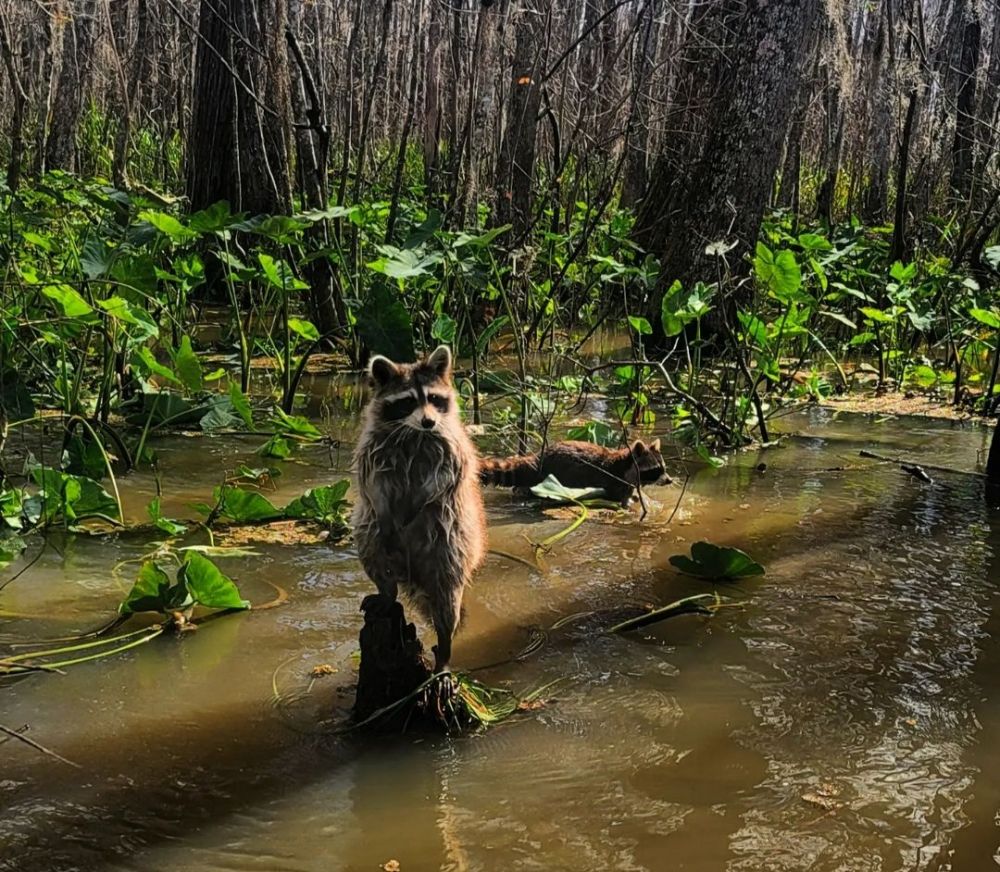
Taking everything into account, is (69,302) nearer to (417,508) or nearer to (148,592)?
(148,592)

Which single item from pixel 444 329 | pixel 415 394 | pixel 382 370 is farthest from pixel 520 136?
pixel 415 394

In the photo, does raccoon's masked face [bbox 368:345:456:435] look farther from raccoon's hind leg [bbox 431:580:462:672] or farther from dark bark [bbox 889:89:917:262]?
dark bark [bbox 889:89:917:262]

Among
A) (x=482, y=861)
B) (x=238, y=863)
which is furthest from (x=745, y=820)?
(x=238, y=863)

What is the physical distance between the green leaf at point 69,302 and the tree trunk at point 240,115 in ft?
9.72

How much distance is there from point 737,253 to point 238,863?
23.0 feet

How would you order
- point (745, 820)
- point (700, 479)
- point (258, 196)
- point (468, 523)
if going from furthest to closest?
1. point (258, 196)
2. point (700, 479)
3. point (468, 523)
4. point (745, 820)

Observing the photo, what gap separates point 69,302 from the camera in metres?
4.94

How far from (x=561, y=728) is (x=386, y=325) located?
296cm

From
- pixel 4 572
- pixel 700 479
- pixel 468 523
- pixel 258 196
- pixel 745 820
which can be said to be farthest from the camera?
pixel 258 196

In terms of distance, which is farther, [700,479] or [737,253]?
[737,253]

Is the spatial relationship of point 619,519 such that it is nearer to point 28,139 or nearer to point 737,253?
point 737,253

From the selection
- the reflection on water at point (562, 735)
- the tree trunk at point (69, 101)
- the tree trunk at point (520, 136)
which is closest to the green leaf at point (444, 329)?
the tree trunk at point (520, 136)

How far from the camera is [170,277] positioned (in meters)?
6.69

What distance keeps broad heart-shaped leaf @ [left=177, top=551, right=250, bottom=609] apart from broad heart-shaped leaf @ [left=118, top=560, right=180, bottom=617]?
66mm
